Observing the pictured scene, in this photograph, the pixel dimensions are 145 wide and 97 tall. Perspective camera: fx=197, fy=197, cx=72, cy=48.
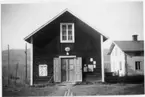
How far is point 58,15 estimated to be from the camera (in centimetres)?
815

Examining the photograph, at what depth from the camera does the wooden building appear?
825 cm

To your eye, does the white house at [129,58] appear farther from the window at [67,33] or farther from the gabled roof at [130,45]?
the window at [67,33]

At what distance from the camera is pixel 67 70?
841cm

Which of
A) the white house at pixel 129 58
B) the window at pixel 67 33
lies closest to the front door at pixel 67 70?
the window at pixel 67 33

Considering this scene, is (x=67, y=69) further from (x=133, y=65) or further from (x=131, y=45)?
(x=131, y=45)

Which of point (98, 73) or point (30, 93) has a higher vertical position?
point (98, 73)

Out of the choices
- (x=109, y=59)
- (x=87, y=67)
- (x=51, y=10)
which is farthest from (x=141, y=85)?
(x=51, y=10)

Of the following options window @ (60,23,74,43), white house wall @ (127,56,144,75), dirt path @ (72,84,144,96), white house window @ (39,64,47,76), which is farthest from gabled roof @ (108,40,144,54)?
white house window @ (39,64,47,76)

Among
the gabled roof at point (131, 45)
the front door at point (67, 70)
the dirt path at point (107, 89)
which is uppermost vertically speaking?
the gabled roof at point (131, 45)

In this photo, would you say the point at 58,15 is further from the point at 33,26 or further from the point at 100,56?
the point at 100,56

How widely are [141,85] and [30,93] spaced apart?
467 centimetres


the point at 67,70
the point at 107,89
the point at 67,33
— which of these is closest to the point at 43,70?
the point at 67,70

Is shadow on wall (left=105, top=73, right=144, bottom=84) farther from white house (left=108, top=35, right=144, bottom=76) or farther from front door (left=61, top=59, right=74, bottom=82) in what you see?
front door (left=61, top=59, right=74, bottom=82)

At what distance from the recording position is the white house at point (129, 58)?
8383 mm
